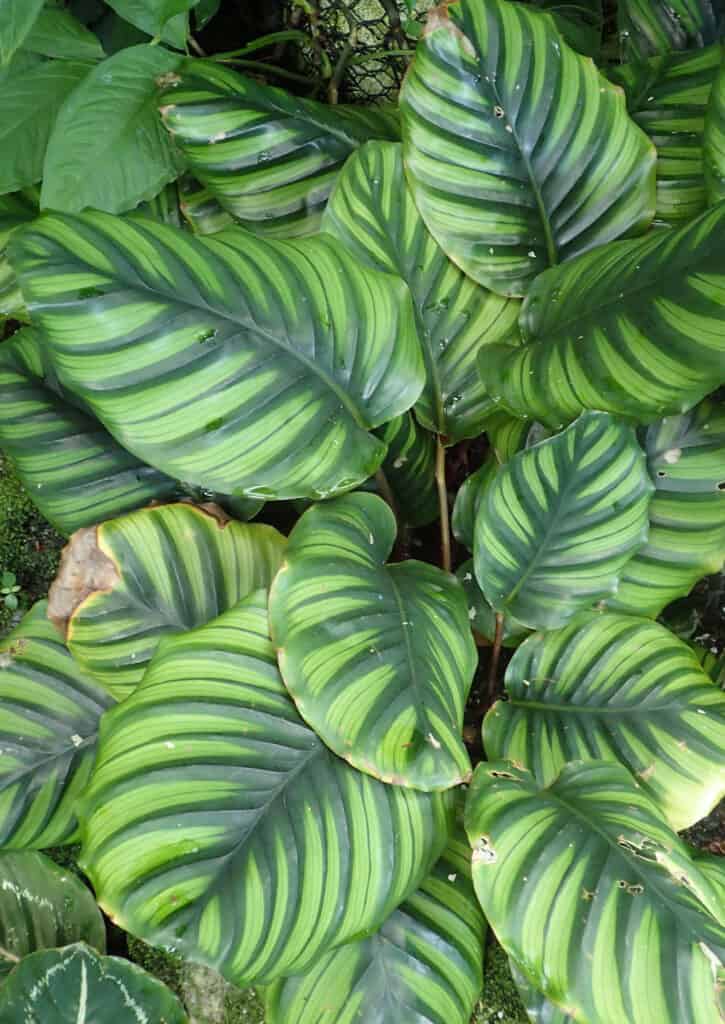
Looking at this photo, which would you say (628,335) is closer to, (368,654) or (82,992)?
(368,654)

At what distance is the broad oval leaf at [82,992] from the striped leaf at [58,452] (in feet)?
1.80

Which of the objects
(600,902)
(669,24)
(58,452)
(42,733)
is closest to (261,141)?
(58,452)

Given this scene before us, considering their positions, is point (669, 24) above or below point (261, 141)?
above

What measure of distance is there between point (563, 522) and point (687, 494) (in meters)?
0.18

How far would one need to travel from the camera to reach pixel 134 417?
0.78 metres

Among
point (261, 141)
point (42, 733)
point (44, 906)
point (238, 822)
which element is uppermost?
point (261, 141)

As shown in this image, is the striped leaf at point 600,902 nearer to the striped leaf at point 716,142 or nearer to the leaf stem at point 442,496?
the leaf stem at point 442,496

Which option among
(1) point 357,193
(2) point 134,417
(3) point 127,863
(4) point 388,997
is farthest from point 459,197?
(4) point 388,997


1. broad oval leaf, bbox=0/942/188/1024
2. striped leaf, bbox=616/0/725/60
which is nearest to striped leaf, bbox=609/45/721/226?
striped leaf, bbox=616/0/725/60

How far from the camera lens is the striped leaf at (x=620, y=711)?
3.11ft

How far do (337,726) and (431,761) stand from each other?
0.09 metres

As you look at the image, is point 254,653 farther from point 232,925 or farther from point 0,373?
point 0,373

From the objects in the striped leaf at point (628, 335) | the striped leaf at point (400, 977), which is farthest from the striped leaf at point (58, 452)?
the striped leaf at point (400, 977)

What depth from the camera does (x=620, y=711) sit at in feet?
3.26
